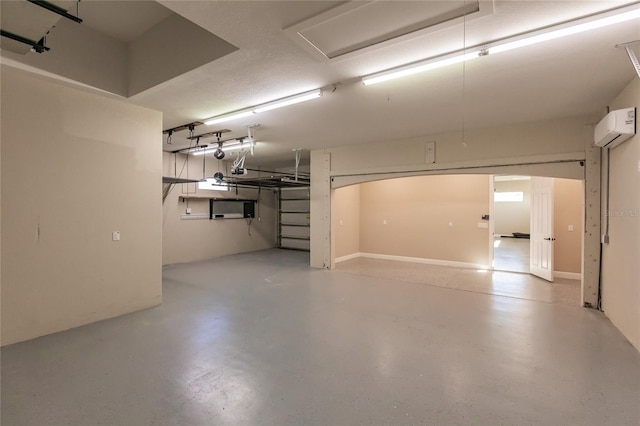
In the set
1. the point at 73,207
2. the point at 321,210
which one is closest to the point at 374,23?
the point at 73,207

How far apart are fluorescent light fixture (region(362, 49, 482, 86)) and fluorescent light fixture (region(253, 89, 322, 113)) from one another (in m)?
0.62

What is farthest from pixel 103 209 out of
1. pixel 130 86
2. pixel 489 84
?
pixel 489 84

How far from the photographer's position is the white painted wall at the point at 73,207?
2844 mm

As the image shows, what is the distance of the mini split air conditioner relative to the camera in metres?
2.85

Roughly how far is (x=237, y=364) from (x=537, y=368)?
2608 millimetres

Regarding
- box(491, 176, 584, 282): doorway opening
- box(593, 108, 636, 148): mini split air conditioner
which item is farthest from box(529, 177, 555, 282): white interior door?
box(593, 108, 636, 148): mini split air conditioner

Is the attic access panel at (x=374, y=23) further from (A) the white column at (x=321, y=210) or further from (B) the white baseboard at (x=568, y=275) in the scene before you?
(B) the white baseboard at (x=568, y=275)

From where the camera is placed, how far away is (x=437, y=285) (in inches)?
205

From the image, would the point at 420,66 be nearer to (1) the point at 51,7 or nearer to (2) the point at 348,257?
(1) the point at 51,7

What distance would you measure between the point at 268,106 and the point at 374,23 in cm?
193

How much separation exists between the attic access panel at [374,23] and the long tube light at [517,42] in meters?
0.46

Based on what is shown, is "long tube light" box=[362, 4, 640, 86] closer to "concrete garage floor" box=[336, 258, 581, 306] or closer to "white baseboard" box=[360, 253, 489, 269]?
"concrete garage floor" box=[336, 258, 581, 306]

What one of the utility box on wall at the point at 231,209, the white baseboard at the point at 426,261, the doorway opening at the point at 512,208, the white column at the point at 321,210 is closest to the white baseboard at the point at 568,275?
the white baseboard at the point at 426,261

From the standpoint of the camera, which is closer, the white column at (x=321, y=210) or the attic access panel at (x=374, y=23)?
the attic access panel at (x=374, y=23)
